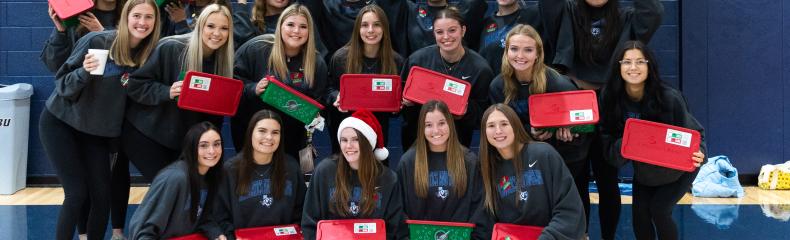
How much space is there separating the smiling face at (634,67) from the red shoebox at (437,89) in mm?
889

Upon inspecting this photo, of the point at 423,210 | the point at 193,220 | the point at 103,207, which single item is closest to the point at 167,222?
the point at 193,220

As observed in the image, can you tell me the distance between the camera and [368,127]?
4551 millimetres

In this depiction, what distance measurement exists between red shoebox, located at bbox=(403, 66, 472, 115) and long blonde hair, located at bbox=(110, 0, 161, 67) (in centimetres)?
150

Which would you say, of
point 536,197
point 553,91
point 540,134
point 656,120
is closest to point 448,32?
point 553,91

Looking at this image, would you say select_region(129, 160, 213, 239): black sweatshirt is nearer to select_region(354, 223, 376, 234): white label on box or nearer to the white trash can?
select_region(354, 223, 376, 234): white label on box

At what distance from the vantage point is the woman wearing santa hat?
14.7ft

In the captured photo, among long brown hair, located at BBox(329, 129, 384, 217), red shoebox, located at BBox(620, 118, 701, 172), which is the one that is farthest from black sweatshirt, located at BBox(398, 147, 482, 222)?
red shoebox, located at BBox(620, 118, 701, 172)

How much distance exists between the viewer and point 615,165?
4.70m

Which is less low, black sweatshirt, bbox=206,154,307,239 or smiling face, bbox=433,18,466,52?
smiling face, bbox=433,18,466,52

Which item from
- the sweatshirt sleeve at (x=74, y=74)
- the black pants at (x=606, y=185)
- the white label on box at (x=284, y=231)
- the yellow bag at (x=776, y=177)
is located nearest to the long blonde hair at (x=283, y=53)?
the white label on box at (x=284, y=231)

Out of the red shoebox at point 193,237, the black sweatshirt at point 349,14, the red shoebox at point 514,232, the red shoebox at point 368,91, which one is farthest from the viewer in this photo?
the black sweatshirt at point 349,14

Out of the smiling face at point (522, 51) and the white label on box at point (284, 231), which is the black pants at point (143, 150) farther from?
the smiling face at point (522, 51)

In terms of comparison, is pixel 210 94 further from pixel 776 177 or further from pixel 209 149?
pixel 776 177

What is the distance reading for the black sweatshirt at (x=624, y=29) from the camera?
5.21 meters
